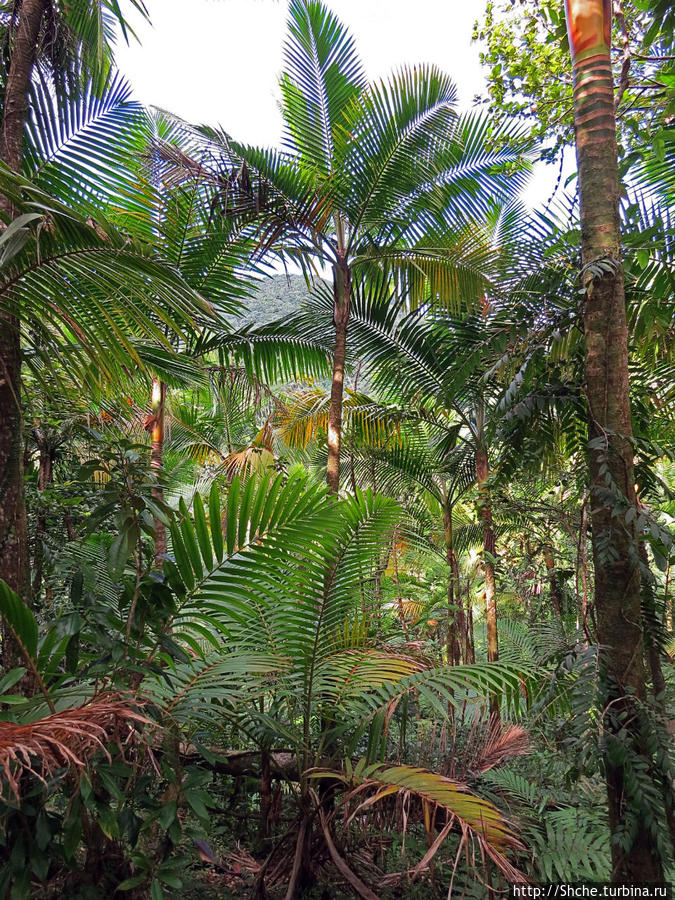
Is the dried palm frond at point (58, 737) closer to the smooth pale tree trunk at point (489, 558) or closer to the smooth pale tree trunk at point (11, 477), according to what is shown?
the smooth pale tree trunk at point (11, 477)

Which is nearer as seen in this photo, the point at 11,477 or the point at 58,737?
the point at 58,737

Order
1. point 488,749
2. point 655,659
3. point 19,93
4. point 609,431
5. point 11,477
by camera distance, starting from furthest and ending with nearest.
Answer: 1. point 488,749
2. point 19,93
3. point 655,659
4. point 11,477
5. point 609,431

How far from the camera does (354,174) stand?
493 centimetres

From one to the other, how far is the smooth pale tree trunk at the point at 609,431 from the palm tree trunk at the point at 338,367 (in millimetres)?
2878

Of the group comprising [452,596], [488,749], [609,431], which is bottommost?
[452,596]

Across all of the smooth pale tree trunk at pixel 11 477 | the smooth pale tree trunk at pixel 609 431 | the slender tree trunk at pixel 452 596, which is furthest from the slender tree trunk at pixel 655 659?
the slender tree trunk at pixel 452 596

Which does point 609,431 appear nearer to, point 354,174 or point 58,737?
point 58,737

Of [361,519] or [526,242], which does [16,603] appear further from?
[526,242]

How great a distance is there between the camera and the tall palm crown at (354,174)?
4.91 m

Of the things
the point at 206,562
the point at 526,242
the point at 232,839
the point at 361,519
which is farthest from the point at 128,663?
the point at 526,242

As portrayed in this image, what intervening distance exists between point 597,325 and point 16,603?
7.19ft

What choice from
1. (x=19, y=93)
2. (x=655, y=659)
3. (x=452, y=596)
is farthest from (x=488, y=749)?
(x=452, y=596)

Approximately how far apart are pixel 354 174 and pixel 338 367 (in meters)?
1.64

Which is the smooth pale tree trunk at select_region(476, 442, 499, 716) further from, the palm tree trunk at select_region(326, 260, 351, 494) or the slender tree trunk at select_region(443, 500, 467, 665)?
the palm tree trunk at select_region(326, 260, 351, 494)
